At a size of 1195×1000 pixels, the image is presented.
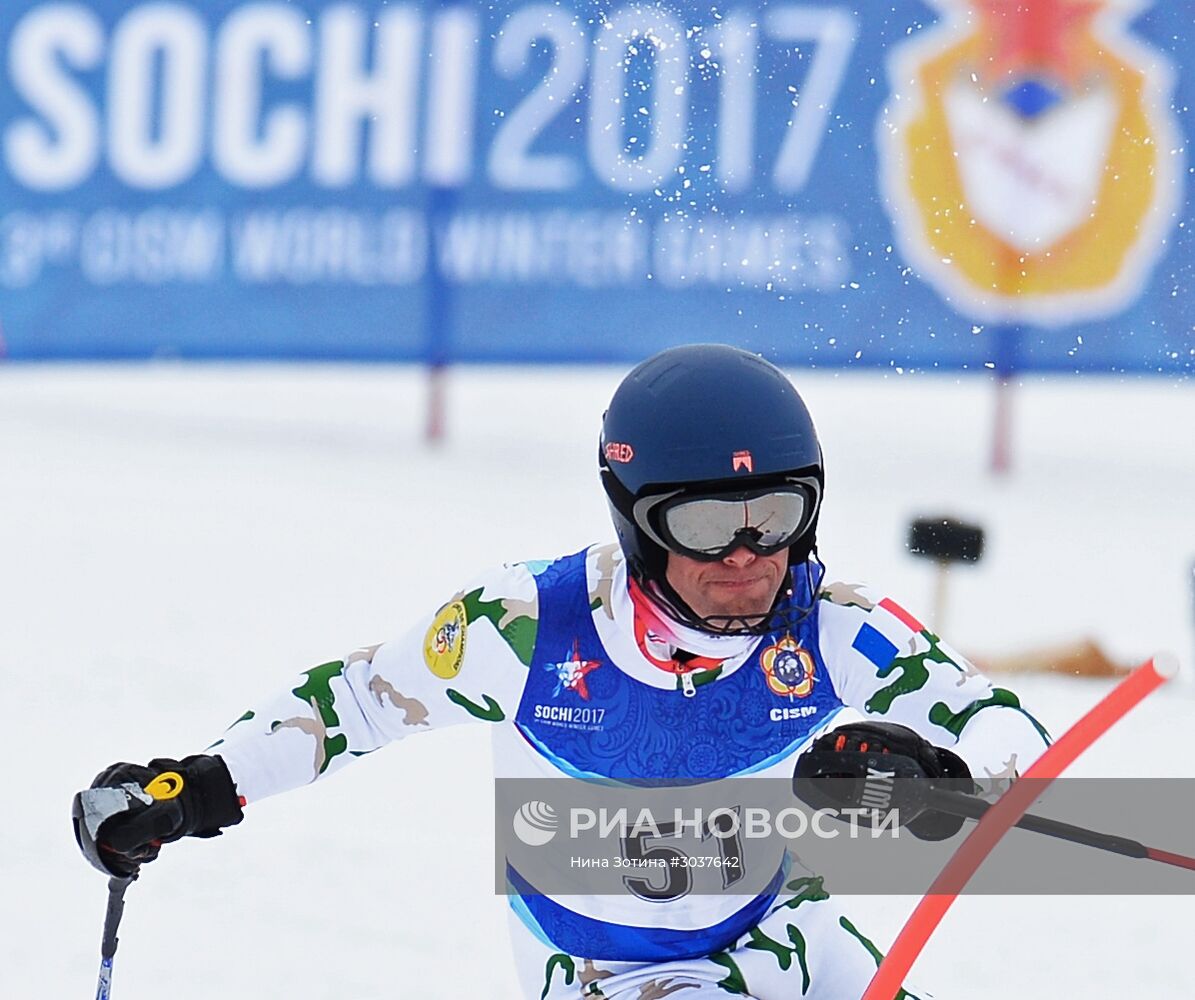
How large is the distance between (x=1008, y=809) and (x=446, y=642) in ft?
3.10

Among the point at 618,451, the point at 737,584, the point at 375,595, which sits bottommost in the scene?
the point at 375,595

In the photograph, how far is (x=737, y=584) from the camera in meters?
2.68

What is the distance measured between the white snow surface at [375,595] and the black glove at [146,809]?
1.33 m

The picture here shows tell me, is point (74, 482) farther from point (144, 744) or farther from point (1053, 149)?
point (1053, 149)

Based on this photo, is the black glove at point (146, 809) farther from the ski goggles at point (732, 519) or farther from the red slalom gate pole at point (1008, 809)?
the red slalom gate pole at point (1008, 809)

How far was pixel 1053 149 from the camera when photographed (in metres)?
7.16

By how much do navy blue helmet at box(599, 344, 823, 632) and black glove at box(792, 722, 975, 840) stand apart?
0.22 m

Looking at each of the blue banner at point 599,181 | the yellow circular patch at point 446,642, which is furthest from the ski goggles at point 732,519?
the blue banner at point 599,181

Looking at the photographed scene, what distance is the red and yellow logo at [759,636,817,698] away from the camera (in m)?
2.82

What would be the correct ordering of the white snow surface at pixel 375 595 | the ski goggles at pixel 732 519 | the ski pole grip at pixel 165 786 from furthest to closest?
the white snow surface at pixel 375 595
the ski pole grip at pixel 165 786
the ski goggles at pixel 732 519

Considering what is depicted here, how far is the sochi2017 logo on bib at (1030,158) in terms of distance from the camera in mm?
7082

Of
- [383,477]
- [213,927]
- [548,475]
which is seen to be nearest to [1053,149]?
[548,475]

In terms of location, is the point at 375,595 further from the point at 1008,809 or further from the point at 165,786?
the point at 1008,809

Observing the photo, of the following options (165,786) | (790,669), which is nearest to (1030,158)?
(790,669)
